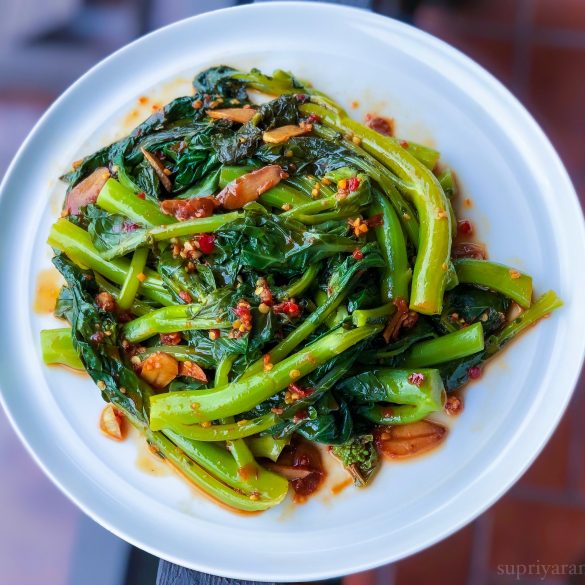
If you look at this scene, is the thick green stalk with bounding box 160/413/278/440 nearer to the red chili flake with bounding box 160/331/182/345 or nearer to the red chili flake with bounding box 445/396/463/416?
the red chili flake with bounding box 160/331/182/345

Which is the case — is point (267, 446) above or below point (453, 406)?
below

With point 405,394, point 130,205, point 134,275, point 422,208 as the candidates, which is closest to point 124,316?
point 134,275

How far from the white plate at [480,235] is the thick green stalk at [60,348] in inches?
3.2

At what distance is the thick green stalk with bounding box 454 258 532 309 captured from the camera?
248cm

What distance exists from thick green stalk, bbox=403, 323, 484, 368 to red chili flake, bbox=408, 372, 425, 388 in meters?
0.15

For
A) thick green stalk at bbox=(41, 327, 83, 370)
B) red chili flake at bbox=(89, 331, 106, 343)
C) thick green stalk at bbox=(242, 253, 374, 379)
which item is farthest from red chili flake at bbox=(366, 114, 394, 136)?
thick green stalk at bbox=(41, 327, 83, 370)

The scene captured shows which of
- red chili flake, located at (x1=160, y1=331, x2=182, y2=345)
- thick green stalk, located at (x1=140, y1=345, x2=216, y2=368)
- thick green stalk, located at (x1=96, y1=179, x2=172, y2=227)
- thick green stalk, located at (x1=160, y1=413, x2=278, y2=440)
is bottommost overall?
thick green stalk, located at (x1=160, y1=413, x2=278, y2=440)

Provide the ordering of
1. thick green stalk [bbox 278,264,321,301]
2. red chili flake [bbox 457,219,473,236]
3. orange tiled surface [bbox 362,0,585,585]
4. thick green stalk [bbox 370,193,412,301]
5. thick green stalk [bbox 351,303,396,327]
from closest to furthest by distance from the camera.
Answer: thick green stalk [bbox 351,303,396,327] < thick green stalk [bbox 278,264,321,301] < thick green stalk [bbox 370,193,412,301] < red chili flake [bbox 457,219,473,236] < orange tiled surface [bbox 362,0,585,585]

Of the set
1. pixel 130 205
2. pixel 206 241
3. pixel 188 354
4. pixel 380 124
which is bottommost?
pixel 188 354

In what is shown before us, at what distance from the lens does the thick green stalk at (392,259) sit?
2408mm

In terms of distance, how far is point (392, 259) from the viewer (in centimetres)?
241

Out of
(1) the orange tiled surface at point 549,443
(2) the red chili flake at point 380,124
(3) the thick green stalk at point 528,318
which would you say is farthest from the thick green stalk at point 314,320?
(1) the orange tiled surface at point 549,443

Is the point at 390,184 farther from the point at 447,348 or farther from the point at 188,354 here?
the point at 188,354

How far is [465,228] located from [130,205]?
1.45 m
